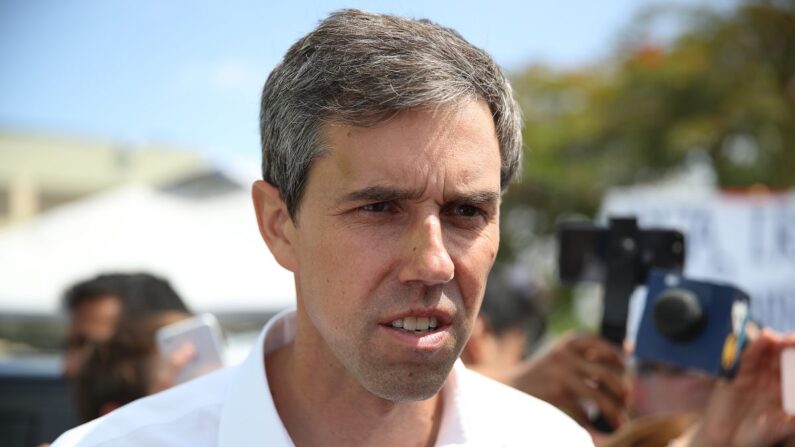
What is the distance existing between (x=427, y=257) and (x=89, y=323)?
3355mm

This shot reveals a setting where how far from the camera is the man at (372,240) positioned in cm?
186

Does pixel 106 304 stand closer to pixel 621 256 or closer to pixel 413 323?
pixel 621 256

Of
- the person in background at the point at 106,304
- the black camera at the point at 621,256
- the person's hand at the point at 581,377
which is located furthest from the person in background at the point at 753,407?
the person in background at the point at 106,304

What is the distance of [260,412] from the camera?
197 cm

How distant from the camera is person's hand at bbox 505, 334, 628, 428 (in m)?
3.03

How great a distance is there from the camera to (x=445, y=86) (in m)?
1.90

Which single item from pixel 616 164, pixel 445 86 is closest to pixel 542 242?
pixel 616 164

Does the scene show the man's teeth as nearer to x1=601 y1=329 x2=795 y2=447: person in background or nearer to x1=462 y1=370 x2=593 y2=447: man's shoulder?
x1=462 y1=370 x2=593 y2=447: man's shoulder

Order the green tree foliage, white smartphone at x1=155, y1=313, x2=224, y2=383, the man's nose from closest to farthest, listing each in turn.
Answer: the man's nose → white smartphone at x1=155, y1=313, x2=224, y2=383 → the green tree foliage

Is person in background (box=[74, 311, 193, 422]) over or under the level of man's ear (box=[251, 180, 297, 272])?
under

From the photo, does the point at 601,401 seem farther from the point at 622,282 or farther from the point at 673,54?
the point at 673,54

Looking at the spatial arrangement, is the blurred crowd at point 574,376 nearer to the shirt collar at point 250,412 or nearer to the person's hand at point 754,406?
the person's hand at point 754,406

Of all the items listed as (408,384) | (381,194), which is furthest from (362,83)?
(408,384)

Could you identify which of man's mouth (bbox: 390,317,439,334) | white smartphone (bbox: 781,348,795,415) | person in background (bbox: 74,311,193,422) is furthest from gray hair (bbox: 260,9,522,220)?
person in background (bbox: 74,311,193,422)
